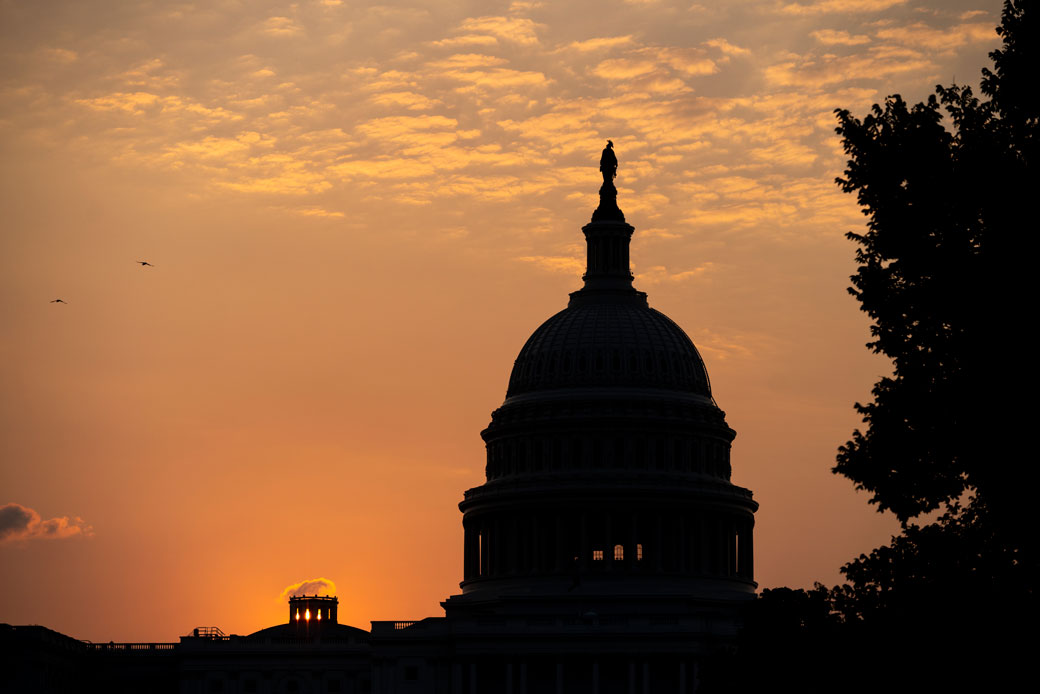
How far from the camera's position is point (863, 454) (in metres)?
73.1

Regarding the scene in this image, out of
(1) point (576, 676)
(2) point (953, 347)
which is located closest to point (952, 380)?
(2) point (953, 347)

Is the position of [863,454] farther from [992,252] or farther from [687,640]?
[687,640]

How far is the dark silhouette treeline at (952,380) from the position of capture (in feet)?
228

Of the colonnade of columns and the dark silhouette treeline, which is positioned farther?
the colonnade of columns

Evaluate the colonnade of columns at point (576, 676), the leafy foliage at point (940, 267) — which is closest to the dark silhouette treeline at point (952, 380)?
the leafy foliage at point (940, 267)

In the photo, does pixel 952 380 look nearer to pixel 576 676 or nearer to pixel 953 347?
pixel 953 347

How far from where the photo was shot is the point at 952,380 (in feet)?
234

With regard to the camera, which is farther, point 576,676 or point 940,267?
point 576,676

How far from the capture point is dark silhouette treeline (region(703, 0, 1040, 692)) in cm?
6950

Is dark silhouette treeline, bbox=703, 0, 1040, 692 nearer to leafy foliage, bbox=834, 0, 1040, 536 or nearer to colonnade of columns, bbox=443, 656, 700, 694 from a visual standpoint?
leafy foliage, bbox=834, 0, 1040, 536

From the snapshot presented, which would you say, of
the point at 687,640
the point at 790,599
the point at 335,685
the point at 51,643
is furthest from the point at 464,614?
the point at 790,599

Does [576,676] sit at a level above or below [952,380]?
above

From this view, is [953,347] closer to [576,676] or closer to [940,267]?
[940,267]

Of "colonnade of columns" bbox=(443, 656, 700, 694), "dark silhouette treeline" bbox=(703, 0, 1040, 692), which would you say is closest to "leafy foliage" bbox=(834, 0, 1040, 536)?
"dark silhouette treeline" bbox=(703, 0, 1040, 692)
